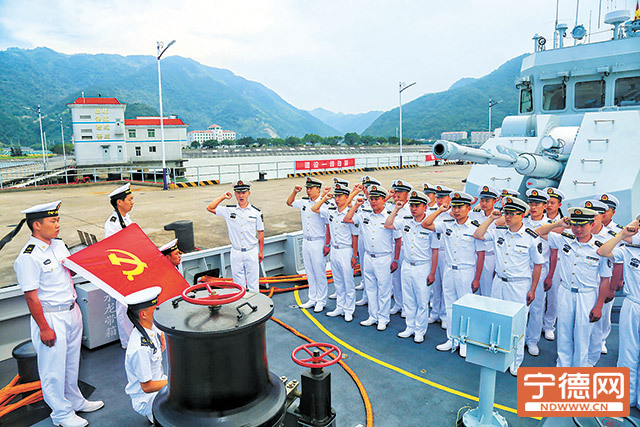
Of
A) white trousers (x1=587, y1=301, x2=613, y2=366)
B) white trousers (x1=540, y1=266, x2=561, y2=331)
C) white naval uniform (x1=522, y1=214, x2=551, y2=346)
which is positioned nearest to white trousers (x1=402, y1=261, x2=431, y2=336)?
white naval uniform (x1=522, y1=214, x2=551, y2=346)

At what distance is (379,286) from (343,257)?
699 mm

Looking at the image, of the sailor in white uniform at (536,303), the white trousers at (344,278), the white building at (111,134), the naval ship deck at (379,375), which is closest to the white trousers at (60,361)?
the naval ship deck at (379,375)

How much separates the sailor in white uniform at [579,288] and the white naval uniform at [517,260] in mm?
310

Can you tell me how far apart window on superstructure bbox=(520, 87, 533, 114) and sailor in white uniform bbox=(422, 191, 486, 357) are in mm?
5206

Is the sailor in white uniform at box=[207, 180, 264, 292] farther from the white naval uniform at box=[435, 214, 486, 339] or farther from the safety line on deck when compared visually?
the white naval uniform at box=[435, 214, 486, 339]

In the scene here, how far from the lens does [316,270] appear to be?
256 inches

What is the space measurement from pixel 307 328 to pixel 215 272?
1.91 meters

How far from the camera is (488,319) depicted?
3.20 m

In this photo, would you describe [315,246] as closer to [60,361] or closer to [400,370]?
[400,370]

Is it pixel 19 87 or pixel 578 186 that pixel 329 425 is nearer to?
pixel 578 186

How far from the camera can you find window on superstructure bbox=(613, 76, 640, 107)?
7.77 metres

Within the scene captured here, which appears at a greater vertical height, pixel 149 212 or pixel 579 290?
pixel 579 290

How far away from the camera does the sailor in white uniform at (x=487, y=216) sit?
548 cm

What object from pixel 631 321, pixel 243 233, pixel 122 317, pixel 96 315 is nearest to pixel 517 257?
pixel 631 321
